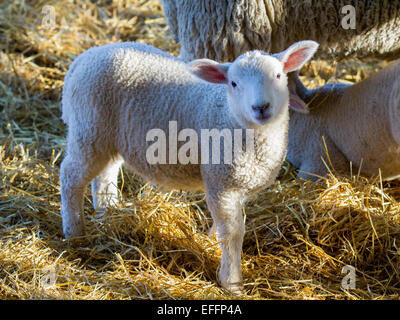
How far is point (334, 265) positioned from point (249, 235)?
457 mm

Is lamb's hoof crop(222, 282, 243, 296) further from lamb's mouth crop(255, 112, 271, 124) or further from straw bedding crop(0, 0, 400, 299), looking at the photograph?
lamb's mouth crop(255, 112, 271, 124)

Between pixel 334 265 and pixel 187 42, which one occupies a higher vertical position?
pixel 187 42

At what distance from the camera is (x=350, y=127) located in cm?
294

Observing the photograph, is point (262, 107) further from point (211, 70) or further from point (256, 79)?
point (211, 70)

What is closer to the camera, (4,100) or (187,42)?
(187,42)

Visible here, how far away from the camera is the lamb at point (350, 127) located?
9.10 feet

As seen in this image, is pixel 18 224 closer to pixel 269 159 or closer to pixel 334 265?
pixel 269 159

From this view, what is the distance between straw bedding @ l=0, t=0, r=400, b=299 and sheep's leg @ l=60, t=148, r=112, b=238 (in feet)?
0.29

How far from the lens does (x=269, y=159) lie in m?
2.08

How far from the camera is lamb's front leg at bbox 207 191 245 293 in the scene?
6.92 feet

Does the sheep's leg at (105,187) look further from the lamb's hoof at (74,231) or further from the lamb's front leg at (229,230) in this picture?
the lamb's front leg at (229,230)

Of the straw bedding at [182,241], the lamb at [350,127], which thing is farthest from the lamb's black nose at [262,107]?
the lamb at [350,127]

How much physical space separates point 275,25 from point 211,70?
1.04 m
